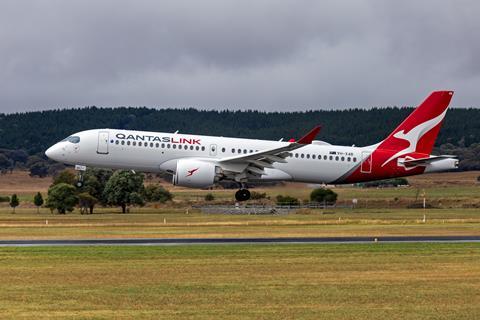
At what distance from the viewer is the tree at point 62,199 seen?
222 feet

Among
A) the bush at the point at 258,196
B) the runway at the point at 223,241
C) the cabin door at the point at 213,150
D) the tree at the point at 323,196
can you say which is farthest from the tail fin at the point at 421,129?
the runway at the point at 223,241

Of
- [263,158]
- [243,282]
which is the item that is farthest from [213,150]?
[243,282]

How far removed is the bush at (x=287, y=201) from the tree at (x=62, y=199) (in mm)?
14519

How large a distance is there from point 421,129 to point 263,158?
1157cm

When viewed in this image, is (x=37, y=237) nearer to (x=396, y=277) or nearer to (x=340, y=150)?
(x=396, y=277)

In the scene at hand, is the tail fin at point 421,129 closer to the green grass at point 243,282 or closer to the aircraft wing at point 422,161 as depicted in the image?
the aircraft wing at point 422,161

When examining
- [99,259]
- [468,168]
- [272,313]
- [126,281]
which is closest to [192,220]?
[99,259]

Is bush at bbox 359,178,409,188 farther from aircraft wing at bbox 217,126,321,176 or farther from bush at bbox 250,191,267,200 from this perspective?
aircraft wing at bbox 217,126,321,176

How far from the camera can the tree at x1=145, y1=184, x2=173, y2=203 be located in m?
76.7

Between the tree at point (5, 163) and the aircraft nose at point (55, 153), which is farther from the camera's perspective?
the tree at point (5, 163)

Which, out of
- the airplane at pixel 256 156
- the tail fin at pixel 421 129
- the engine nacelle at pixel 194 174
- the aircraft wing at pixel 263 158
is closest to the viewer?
the engine nacelle at pixel 194 174

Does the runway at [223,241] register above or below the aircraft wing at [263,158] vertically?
below

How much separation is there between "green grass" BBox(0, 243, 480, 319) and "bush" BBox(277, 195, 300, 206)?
32.9 metres

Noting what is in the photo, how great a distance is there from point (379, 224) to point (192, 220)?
1041 cm
